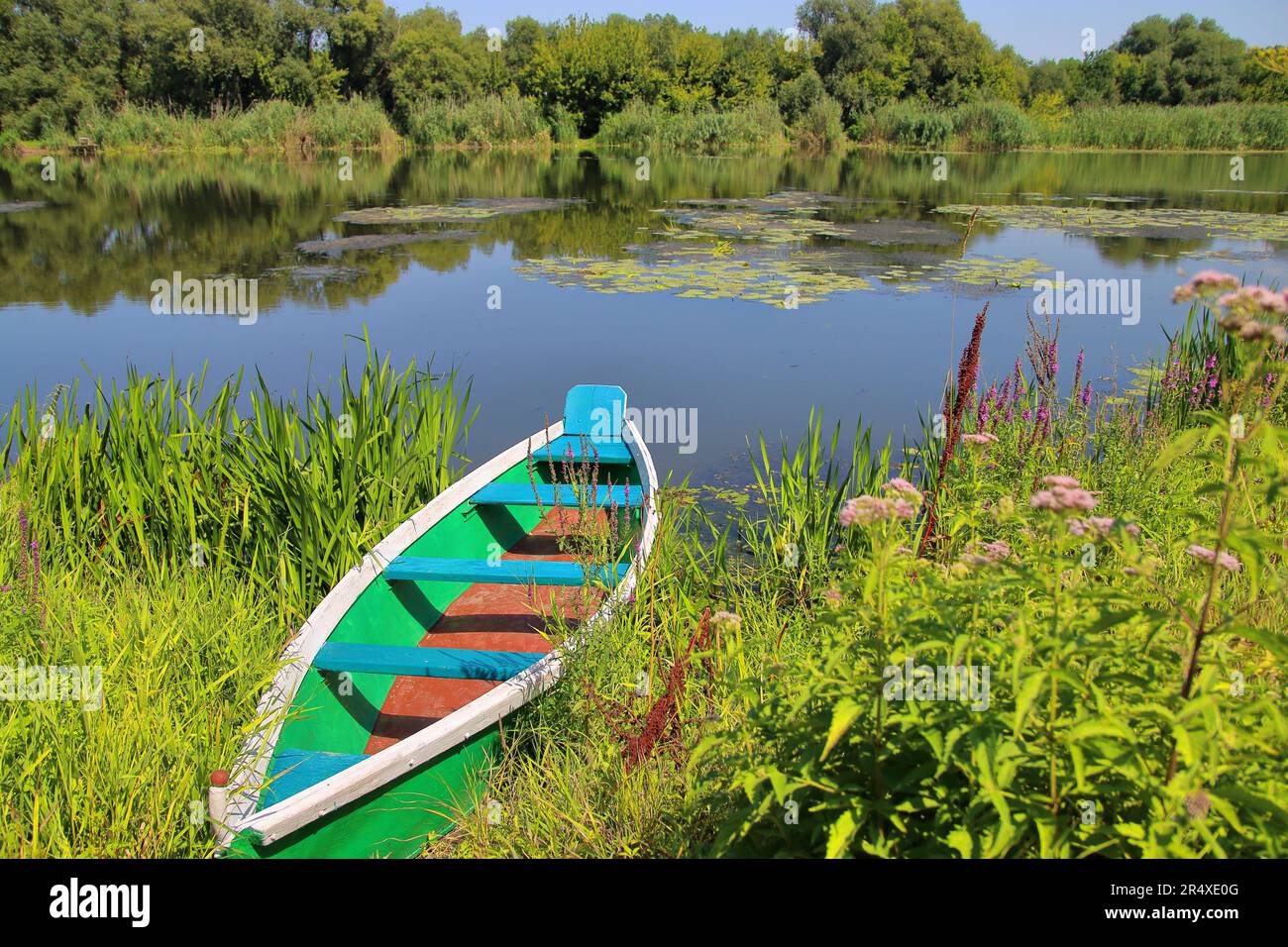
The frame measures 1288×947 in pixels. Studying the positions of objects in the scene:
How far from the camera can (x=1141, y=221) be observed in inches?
509

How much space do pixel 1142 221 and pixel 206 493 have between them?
13025 mm

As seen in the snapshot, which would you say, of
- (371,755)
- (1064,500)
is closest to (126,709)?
(371,755)

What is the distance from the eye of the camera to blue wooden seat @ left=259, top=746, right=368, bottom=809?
247 cm

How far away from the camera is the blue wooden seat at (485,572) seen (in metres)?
3.49

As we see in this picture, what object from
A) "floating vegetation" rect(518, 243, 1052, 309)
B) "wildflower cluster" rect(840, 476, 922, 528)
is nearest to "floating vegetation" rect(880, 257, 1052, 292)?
"floating vegetation" rect(518, 243, 1052, 309)

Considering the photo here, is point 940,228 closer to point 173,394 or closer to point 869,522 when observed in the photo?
point 173,394

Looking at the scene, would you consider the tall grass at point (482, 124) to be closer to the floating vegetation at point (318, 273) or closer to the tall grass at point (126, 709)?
the floating vegetation at point (318, 273)

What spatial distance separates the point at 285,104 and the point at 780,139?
14.8 m

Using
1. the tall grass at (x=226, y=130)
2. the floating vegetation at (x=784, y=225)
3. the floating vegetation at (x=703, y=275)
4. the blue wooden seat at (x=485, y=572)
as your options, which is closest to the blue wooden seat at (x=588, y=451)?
the blue wooden seat at (x=485, y=572)

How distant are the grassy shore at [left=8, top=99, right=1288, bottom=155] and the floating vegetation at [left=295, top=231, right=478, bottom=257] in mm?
15082

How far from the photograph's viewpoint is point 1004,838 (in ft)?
4.23

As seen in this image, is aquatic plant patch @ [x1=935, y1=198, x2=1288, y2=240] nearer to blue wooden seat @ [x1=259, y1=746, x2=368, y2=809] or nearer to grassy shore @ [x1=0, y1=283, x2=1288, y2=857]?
grassy shore @ [x1=0, y1=283, x2=1288, y2=857]

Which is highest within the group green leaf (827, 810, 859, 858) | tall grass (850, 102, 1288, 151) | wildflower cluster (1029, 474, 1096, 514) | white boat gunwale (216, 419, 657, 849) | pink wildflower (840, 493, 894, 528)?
tall grass (850, 102, 1288, 151)

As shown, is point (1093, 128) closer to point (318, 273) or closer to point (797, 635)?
point (318, 273)
